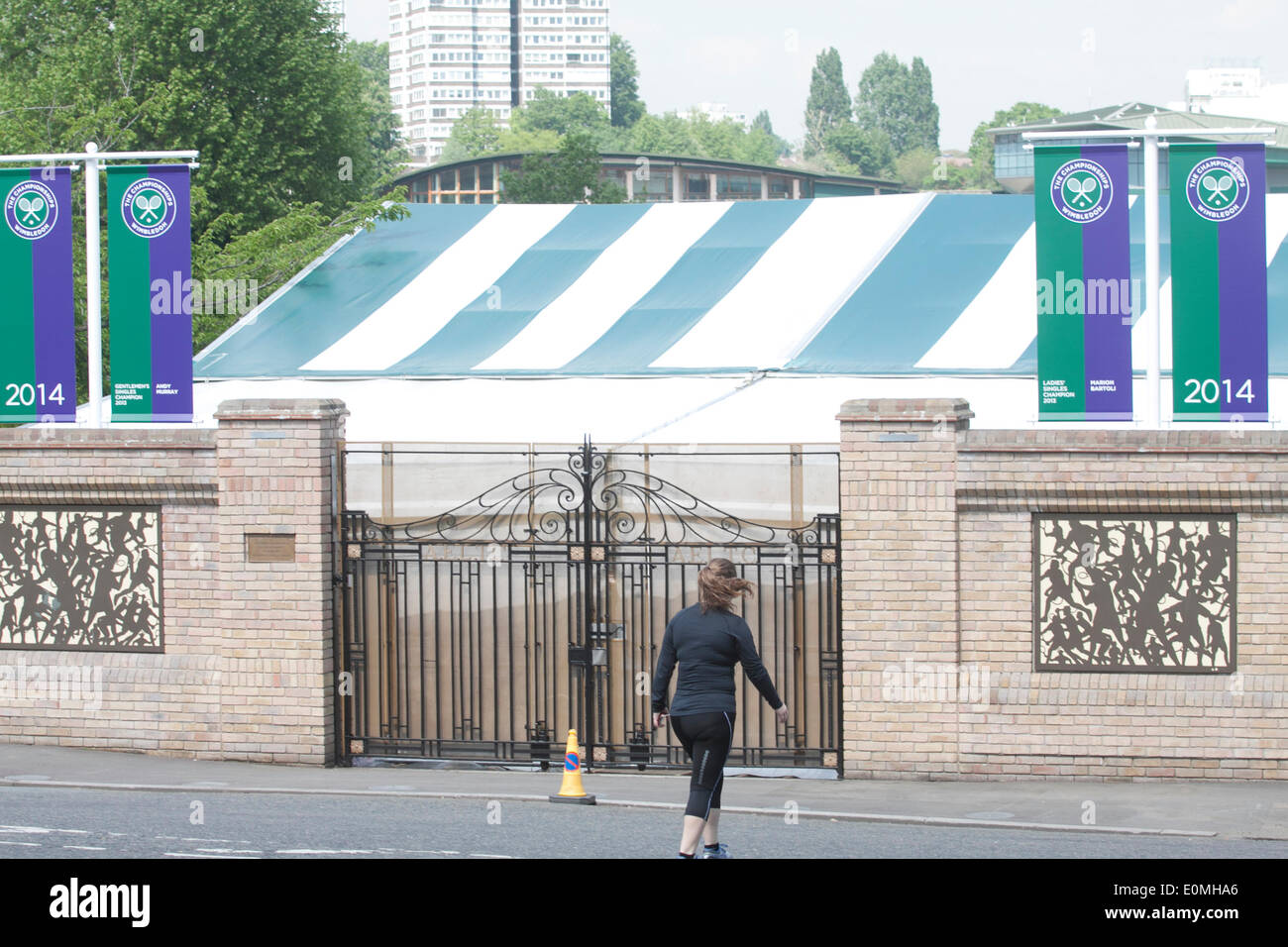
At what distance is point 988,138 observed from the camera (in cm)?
16238

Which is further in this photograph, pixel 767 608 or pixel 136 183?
pixel 136 183

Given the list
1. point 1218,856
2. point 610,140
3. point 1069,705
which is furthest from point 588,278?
point 610,140

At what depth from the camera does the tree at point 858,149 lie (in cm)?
18450

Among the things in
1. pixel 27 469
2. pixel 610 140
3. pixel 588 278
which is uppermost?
pixel 610 140

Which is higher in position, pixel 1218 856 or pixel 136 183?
pixel 136 183

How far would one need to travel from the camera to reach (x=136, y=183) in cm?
1316

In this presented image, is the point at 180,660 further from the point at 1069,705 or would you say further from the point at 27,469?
the point at 1069,705

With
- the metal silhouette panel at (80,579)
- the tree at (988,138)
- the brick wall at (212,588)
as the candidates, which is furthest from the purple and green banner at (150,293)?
the tree at (988,138)

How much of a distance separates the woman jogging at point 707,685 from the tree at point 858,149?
7076 inches

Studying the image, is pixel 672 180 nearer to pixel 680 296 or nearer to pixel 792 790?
pixel 680 296

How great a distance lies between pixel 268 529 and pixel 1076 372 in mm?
6646

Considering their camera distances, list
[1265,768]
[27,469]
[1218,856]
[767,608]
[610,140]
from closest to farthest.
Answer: [1218,856] < [1265,768] < [767,608] < [27,469] < [610,140]

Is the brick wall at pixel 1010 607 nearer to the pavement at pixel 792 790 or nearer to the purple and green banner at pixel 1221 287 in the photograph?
the pavement at pixel 792 790

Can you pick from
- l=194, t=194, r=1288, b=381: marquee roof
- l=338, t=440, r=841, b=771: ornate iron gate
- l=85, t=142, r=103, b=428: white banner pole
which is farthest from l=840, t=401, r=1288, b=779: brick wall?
l=85, t=142, r=103, b=428: white banner pole
